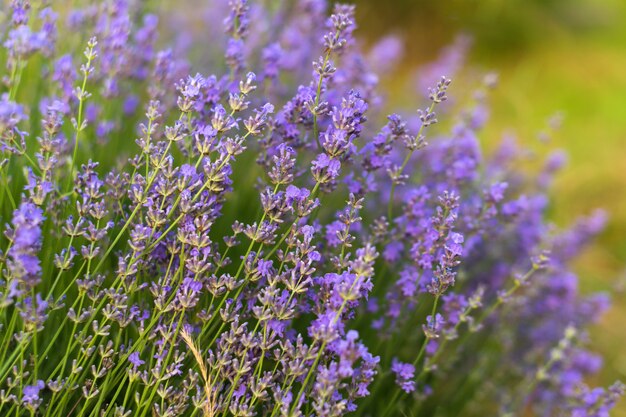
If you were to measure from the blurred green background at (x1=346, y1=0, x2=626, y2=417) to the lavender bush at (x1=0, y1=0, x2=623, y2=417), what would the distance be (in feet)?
4.93

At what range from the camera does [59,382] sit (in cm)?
144

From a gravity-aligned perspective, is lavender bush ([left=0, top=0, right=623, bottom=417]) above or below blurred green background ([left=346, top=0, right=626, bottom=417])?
below

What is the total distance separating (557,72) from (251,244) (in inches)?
228

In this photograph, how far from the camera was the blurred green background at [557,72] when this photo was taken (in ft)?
15.2

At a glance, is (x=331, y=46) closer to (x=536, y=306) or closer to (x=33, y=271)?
(x=33, y=271)

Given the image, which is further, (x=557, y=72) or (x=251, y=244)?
(x=557, y=72)

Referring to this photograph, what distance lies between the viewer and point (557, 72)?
652 centimetres

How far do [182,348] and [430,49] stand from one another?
204 inches

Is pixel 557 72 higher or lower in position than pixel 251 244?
higher

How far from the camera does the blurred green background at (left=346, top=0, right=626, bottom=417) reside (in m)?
4.64

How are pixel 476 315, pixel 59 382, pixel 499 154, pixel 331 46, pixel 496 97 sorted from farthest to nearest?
1. pixel 496 97
2. pixel 499 154
3. pixel 476 315
4. pixel 331 46
5. pixel 59 382

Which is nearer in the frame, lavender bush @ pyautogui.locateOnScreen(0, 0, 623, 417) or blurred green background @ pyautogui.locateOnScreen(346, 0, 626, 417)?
lavender bush @ pyautogui.locateOnScreen(0, 0, 623, 417)

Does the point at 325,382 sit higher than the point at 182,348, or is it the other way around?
the point at 182,348

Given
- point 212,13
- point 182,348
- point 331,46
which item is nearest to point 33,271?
point 182,348
